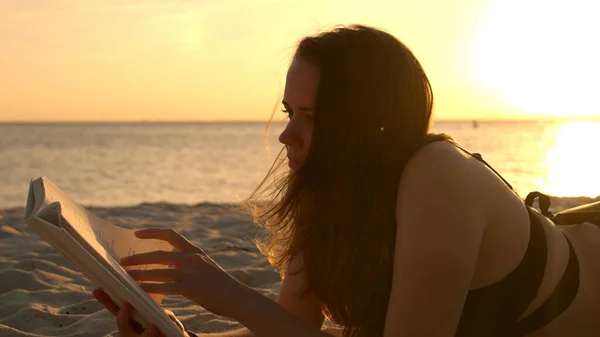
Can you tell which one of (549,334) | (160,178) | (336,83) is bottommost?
(160,178)

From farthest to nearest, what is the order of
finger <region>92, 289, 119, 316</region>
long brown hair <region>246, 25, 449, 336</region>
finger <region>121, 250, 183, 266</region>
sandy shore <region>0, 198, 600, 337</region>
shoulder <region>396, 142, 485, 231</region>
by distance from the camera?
sandy shore <region>0, 198, 600, 337</region>
finger <region>92, 289, 119, 316</region>
long brown hair <region>246, 25, 449, 336</region>
finger <region>121, 250, 183, 266</region>
shoulder <region>396, 142, 485, 231</region>

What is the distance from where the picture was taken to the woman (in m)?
1.76

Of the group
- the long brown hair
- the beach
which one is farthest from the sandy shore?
the long brown hair

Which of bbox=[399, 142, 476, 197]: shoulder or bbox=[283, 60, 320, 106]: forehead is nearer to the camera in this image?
bbox=[399, 142, 476, 197]: shoulder

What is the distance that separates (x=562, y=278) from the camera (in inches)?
79.8

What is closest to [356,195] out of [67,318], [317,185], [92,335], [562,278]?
[317,185]

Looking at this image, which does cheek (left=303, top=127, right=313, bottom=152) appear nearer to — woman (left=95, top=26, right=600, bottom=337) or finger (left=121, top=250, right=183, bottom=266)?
woman (left=95, top=26, right=600, bottom=337)

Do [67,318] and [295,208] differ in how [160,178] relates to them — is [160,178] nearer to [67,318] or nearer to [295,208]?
[67,318]

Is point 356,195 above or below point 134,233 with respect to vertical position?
above

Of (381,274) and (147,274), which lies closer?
(147,274)

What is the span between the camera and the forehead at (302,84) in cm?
204

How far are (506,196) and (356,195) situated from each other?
42 centimetres

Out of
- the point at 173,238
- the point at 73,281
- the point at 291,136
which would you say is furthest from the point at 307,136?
the point at 73,281

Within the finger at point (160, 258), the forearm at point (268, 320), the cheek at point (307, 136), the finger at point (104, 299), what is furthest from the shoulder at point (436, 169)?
the finger at point (104, 299)
